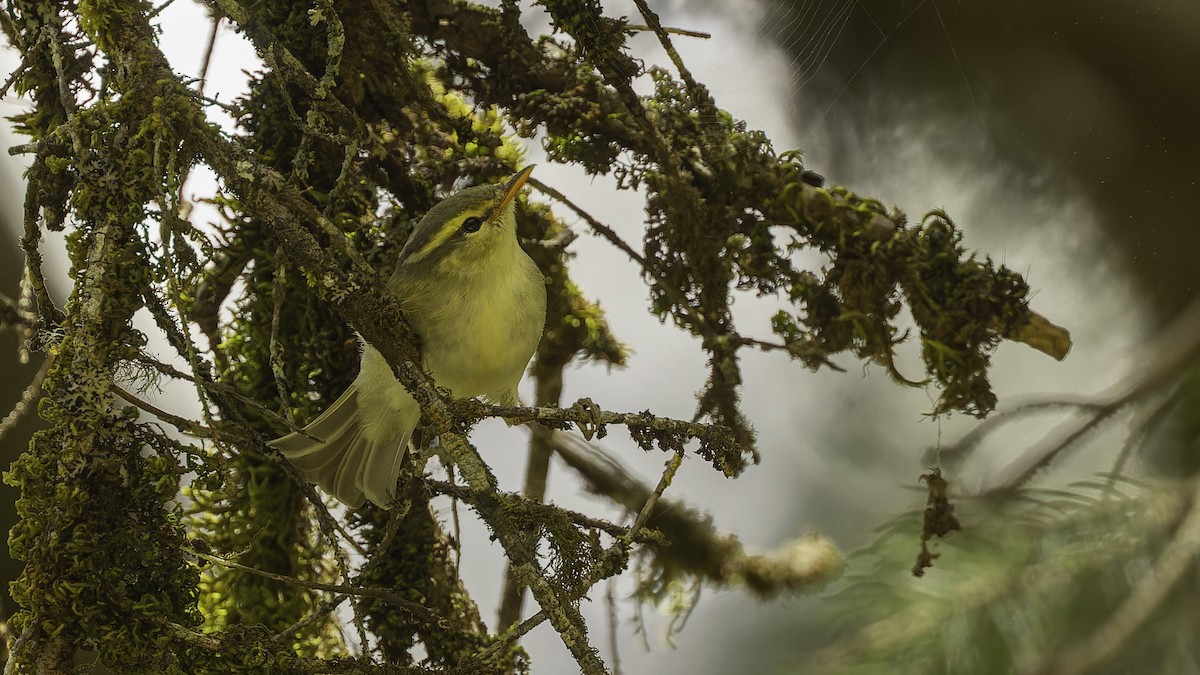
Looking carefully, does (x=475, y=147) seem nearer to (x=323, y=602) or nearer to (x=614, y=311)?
(x=614, y=311)

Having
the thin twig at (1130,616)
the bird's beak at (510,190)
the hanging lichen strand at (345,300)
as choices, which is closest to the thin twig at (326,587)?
the hanging lichen strand at (345,300)

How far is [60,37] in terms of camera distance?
1.25 meters

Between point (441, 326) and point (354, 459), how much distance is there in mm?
288

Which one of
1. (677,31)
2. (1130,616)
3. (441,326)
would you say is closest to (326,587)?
(441,326)

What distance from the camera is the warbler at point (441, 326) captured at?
4.98ft

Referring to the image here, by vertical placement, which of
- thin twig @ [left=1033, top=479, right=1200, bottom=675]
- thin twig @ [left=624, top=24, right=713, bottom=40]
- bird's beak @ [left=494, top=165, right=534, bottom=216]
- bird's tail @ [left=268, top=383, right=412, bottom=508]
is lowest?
thin twig @ [left=1033, top=479, right=1200, bottom=675]

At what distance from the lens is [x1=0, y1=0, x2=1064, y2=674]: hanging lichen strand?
1016 millimetres

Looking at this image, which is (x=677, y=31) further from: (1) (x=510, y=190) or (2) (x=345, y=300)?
(2) (x=345, y=300)

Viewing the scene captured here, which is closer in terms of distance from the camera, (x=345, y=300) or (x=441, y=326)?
(x=345, y=300)

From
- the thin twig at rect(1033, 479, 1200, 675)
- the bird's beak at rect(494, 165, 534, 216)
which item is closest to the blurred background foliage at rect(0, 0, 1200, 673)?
the thin twig at rect(1033, 479, 1200, 675)

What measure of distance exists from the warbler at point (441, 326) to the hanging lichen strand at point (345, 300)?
0.23 feet

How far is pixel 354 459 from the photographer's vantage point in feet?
5.13

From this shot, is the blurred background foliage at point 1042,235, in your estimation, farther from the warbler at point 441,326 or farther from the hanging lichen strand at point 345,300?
the warbler at point 441,326

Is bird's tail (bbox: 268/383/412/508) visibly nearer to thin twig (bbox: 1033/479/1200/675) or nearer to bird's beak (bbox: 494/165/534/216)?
bird's beak (bbox: 494/165/534/216)
